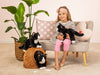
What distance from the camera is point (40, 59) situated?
2352 millimetres

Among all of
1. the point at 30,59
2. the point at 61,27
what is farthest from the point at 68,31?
the point at 30,59

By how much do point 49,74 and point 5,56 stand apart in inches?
46.2

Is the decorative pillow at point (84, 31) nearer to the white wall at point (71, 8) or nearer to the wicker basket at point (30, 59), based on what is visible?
the wicker basket at point (30, 59)

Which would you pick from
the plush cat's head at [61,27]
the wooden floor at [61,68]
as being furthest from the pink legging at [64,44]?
the wooden floor at [61,68]

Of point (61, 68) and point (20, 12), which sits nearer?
point (61, 68)

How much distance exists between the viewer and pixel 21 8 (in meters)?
2.70

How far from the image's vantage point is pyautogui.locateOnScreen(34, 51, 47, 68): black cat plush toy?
7.74 ft

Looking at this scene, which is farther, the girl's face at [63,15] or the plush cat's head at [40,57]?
the girl's face at [63,15]

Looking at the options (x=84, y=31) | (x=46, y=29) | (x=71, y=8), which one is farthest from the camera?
(x=71, y=8)

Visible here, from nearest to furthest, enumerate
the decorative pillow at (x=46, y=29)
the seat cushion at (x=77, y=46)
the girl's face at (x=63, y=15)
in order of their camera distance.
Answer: the seat cushion at (x=77, y=46), the girl's face at (x=63, y=15), the decorative pillow at (x=46, y=29)

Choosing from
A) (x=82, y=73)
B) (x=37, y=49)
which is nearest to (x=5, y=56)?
(x=37, y=49)

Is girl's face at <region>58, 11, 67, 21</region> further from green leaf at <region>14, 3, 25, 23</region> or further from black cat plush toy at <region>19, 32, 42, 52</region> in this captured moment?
green leaf at <region>14, 3, 25, 23</region>

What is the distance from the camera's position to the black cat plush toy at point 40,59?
2.36m

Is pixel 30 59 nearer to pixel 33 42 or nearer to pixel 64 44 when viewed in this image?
pixel 33 42
